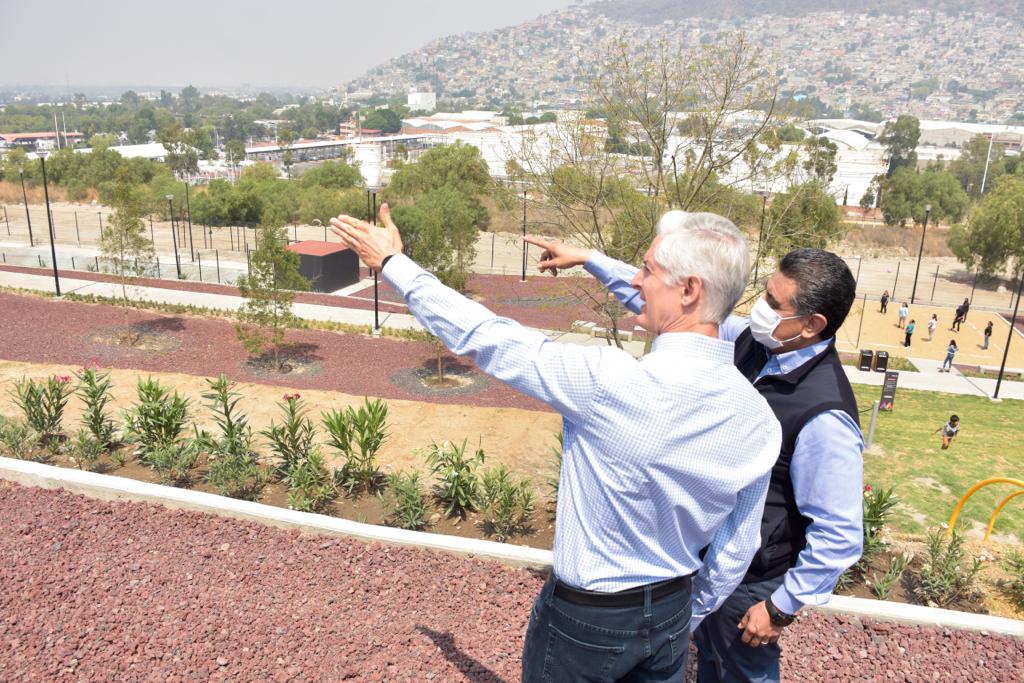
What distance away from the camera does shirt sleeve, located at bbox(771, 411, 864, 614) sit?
96.5 inches

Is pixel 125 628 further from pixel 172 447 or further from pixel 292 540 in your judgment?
pixel 172 447

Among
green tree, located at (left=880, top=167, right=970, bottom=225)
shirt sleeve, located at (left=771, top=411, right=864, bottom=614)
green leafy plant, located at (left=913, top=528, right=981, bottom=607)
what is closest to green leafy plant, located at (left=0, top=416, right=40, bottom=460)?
shirt sleeve, located at (left=771, top=411, right=864, bottom=614)

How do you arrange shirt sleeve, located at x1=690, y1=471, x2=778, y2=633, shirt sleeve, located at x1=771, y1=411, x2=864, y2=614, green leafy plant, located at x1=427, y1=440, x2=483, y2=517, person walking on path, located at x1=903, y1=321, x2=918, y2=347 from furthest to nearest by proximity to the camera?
person walking on path, located at x1=903, y1=321, x2=918, y2=347 < green leafy plant, located at x1=427, y1=440, x2=483, y2=517 < shirt sleeve, located at x1=771, y1=411, x2=864, y2=614 < shirt sleeve, located at x1=690, y1=471, x2=778, y2=633

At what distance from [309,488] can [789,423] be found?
5111 millimetres

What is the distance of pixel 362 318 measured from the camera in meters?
23.8

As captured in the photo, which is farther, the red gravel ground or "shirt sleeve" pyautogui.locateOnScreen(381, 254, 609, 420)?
the red gravel ground

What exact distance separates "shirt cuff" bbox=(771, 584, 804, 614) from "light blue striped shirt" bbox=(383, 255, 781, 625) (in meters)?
0.63

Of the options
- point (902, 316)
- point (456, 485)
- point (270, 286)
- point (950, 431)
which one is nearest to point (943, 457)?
point (950, 431)

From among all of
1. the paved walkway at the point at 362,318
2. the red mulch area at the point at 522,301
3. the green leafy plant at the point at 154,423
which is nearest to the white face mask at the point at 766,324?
the green leafy plant at the point at 154,423

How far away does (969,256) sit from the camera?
3938cm

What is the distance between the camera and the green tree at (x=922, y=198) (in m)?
57.6

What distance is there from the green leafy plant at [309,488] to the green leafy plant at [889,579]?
4.49 metres

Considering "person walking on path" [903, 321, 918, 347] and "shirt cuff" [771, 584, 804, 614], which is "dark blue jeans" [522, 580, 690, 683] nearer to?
"shirt cuff" [771, 584, 804, 614]

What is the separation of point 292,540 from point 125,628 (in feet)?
4.20
